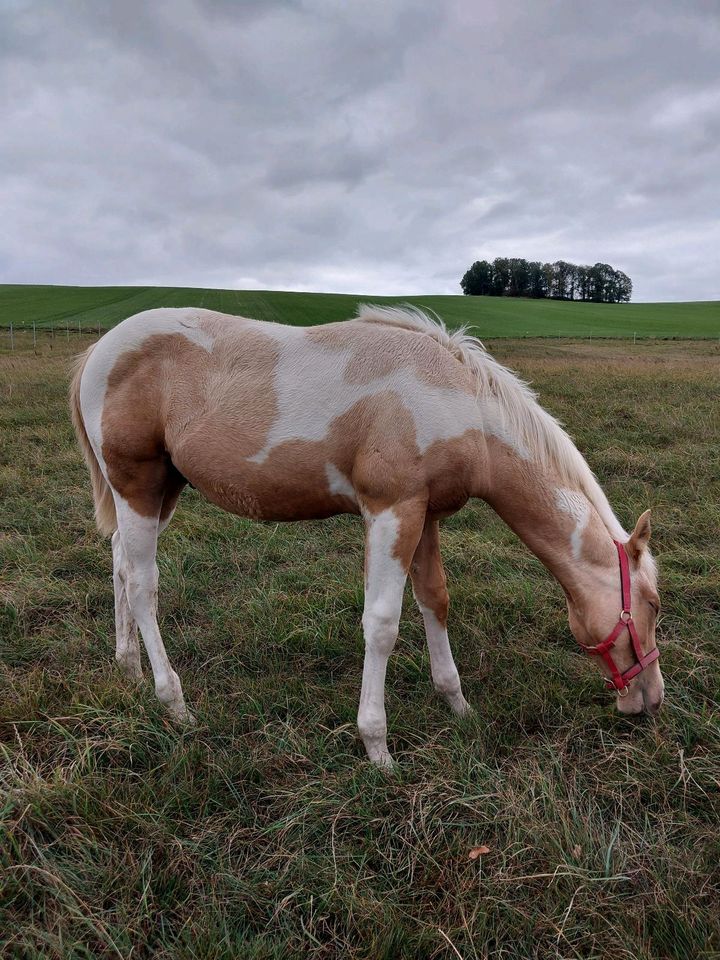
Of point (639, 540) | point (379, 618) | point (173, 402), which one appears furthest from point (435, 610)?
point (173, 402)

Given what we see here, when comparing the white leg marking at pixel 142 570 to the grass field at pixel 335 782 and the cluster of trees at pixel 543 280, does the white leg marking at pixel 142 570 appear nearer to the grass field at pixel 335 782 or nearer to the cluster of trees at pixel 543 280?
the grass field at pixel 335 782

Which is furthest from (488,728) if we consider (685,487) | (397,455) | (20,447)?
(20,447)

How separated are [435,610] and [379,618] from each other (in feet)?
1.97

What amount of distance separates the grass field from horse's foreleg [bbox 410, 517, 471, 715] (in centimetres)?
14

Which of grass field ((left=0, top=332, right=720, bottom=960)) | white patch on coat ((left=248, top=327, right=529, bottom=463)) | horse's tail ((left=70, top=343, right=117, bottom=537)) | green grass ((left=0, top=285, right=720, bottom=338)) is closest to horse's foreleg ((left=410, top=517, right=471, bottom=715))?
grass field ((left=0, top=332, right=720, bottom=960))

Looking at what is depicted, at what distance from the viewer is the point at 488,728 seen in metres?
2.75

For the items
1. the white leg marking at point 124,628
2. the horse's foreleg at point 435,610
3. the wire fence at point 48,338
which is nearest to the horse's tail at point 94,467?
the white leg marking at point 124,628

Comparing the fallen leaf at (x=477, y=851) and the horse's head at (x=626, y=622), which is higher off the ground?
the horse's head at (x=626, y=622)

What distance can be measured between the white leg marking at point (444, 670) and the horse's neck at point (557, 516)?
2.50 ft

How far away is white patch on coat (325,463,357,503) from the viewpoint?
9.04 ft

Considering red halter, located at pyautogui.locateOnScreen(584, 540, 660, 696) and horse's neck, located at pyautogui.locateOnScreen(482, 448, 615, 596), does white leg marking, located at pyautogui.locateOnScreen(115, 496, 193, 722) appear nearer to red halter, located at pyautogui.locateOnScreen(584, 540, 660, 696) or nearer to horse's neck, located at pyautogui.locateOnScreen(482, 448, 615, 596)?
horse's neck, located at pyautogui.locateOnScreen(482, 448, 615, 596)

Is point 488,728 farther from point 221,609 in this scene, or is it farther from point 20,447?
point 20,447

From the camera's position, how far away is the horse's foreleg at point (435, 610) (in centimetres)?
299

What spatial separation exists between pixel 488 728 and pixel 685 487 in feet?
14.6
